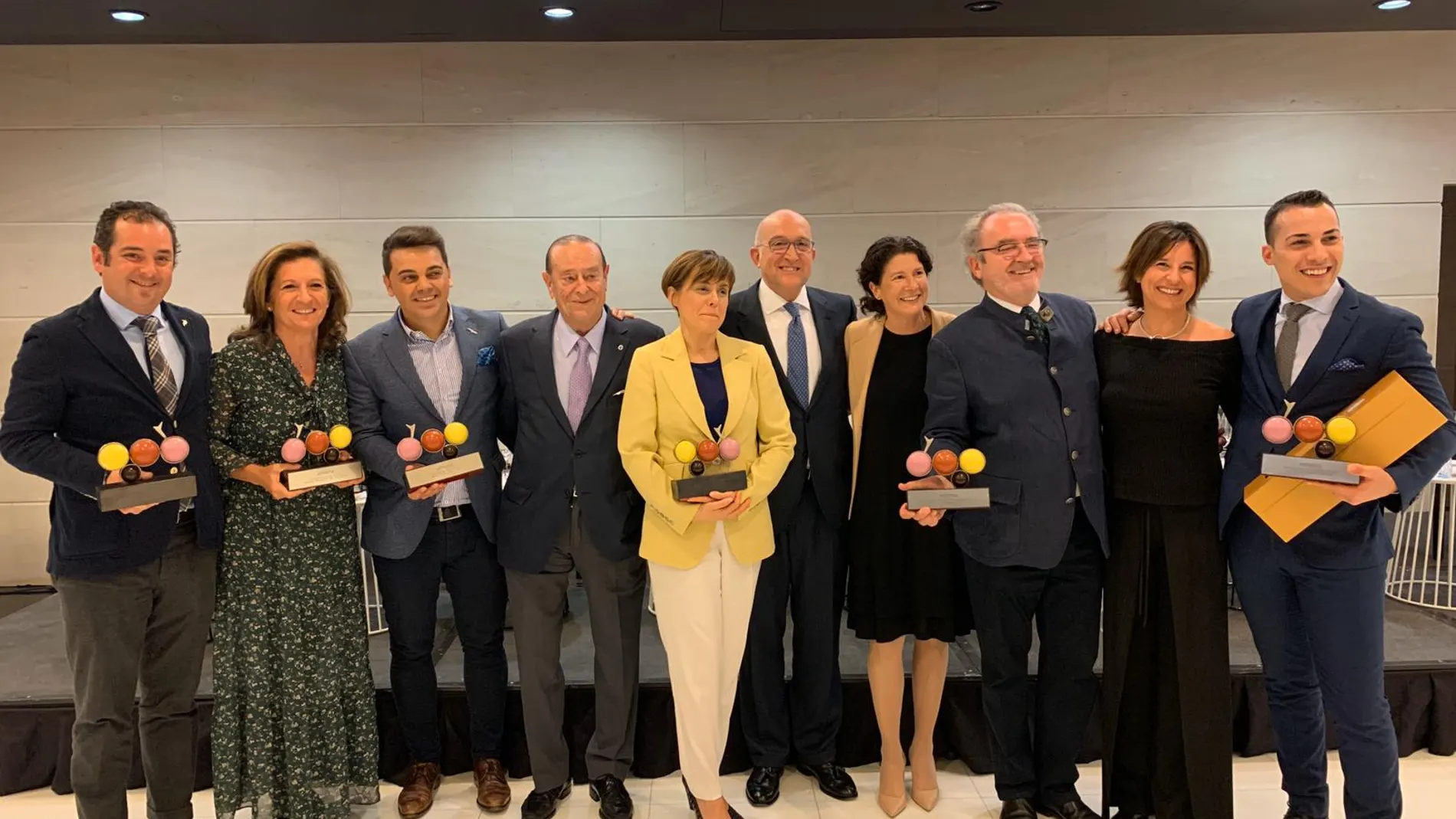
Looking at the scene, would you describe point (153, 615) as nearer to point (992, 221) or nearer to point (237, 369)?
point (237, 369)

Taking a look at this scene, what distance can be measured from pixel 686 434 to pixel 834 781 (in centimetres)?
130

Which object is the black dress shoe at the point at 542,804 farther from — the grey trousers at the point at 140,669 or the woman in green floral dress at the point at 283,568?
the grey trousers at the point at 140,669

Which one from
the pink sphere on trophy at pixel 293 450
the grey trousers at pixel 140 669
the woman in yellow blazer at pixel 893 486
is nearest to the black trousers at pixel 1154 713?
the woman in yellow blazer at pixel 893 486

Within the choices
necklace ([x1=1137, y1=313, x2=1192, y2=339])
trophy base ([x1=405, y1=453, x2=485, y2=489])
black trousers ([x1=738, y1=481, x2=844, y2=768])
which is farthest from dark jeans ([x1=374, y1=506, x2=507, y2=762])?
necklace ([x1=1137, y1=313, x2=1192, y2=339])

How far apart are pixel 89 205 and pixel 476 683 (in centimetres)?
401

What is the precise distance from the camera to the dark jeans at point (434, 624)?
2.68 meters

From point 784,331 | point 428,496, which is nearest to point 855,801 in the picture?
point 784,331

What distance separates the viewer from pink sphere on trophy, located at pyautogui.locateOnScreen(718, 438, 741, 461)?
2.33m

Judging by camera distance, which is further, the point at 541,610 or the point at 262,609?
the point at 541,610

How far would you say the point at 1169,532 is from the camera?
234 centimetres

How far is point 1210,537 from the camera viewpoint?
92.0 inches

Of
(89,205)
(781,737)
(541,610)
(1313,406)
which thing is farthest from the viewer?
(89,205)

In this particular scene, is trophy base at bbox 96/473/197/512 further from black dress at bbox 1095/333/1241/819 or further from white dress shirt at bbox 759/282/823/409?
black dress at bbox 1095/333/1241/819

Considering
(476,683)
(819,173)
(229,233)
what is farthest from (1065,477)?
(229,233)
